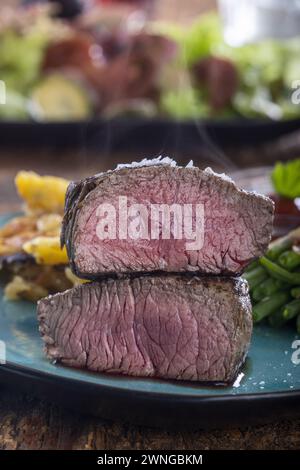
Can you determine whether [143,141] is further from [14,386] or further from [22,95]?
[14,386]

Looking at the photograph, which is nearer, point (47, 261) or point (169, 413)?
point (169, 413)

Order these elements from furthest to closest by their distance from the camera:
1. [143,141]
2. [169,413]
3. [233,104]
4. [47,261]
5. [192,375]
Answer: [233,104], [143,141], [47,261], [192,375], [169,413]

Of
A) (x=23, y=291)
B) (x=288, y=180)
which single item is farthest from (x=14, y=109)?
(x=23, y=291)

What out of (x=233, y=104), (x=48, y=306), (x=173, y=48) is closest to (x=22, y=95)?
(x=173, y=48)

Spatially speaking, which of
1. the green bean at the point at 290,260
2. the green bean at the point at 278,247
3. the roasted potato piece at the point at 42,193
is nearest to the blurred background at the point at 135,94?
the roasted potato piece at the point at 42,193

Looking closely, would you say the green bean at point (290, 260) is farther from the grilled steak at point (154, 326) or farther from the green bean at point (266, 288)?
the grilled steak at point (154, 326)

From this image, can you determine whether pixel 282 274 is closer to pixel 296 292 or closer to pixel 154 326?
pixel 296 292

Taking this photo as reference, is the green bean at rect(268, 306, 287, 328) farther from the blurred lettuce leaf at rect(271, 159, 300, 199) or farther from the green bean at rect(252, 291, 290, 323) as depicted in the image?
the blurred lettuce leaf at rect(271, 159, 300, 199)
